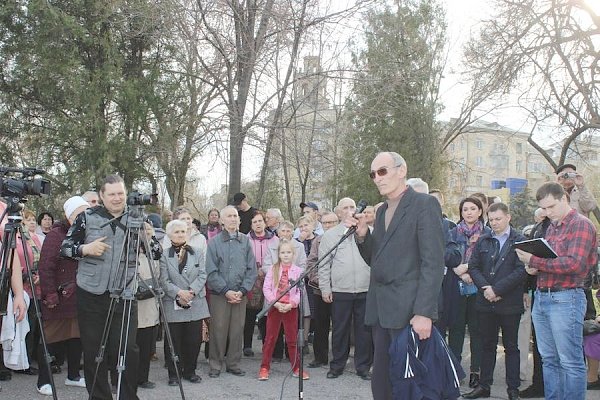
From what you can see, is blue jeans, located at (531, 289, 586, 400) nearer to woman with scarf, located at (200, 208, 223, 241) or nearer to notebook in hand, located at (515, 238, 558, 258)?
notebook in hand, located at (515, 238, 558, 258)

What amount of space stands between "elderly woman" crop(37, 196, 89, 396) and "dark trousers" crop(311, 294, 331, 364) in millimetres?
2902

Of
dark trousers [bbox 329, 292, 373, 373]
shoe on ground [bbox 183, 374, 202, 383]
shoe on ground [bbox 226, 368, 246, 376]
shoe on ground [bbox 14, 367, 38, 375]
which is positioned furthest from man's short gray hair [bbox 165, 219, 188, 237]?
shoe on ground [bbox 14, 367, 38, 375]

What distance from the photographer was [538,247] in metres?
5.00

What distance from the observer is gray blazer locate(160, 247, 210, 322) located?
6.60 metres

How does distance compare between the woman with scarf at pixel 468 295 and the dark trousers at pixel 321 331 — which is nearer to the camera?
the woman with scarf at pixel 468 295

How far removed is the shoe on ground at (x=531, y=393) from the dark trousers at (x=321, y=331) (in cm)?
247

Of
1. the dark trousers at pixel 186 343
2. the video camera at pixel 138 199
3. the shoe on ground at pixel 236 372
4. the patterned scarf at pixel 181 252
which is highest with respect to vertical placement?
the video camera at pixel 138 199

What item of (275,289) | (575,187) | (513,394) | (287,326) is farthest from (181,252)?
(575,187)

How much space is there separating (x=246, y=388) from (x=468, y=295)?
9.01 feet

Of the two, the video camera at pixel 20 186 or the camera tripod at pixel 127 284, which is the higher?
the video camera at pixel 20 186

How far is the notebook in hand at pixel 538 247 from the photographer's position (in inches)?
194

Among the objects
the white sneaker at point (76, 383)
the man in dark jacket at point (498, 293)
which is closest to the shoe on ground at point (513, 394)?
the man in dark jacket at point (498, 293)

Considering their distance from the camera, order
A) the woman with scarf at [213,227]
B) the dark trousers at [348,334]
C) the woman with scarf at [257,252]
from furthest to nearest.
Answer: the woman with scarf at [213,227] < the woman with scarf at [257,252] < the dark trousers at [348,334]

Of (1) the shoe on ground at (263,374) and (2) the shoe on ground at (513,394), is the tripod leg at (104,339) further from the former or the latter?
(2) the shoe on ground at (513,394)
